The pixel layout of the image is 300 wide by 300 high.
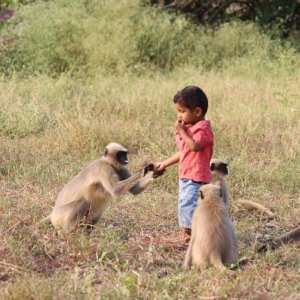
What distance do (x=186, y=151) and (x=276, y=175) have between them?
1920 millimetres

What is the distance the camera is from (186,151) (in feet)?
16.4

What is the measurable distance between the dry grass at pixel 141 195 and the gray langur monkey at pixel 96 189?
168mm

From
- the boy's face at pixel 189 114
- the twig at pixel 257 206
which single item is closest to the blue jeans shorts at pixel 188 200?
the boy's face at pixel 189 114

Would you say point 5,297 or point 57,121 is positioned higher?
point 5,297

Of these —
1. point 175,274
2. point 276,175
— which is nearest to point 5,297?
point 175,274

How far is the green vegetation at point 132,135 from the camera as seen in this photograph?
4.20m

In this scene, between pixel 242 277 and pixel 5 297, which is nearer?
pixel 5 297

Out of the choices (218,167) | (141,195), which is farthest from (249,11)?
(218,167)

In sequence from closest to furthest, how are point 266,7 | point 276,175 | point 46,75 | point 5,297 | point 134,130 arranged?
point 5,297, point 276,175, point 134,130, point 46,75, point 266,7

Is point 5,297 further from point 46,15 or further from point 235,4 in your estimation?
point 235,4

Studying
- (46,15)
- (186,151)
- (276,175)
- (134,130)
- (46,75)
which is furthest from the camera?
(46,15)

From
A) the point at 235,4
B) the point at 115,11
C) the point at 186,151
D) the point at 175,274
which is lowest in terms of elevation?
the point at 235,4

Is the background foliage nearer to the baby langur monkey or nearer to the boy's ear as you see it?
the boy's ear

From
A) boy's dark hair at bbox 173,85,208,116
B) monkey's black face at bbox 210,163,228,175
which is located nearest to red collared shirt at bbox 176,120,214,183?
boy's dark hair at bbox 173,85,208,116
